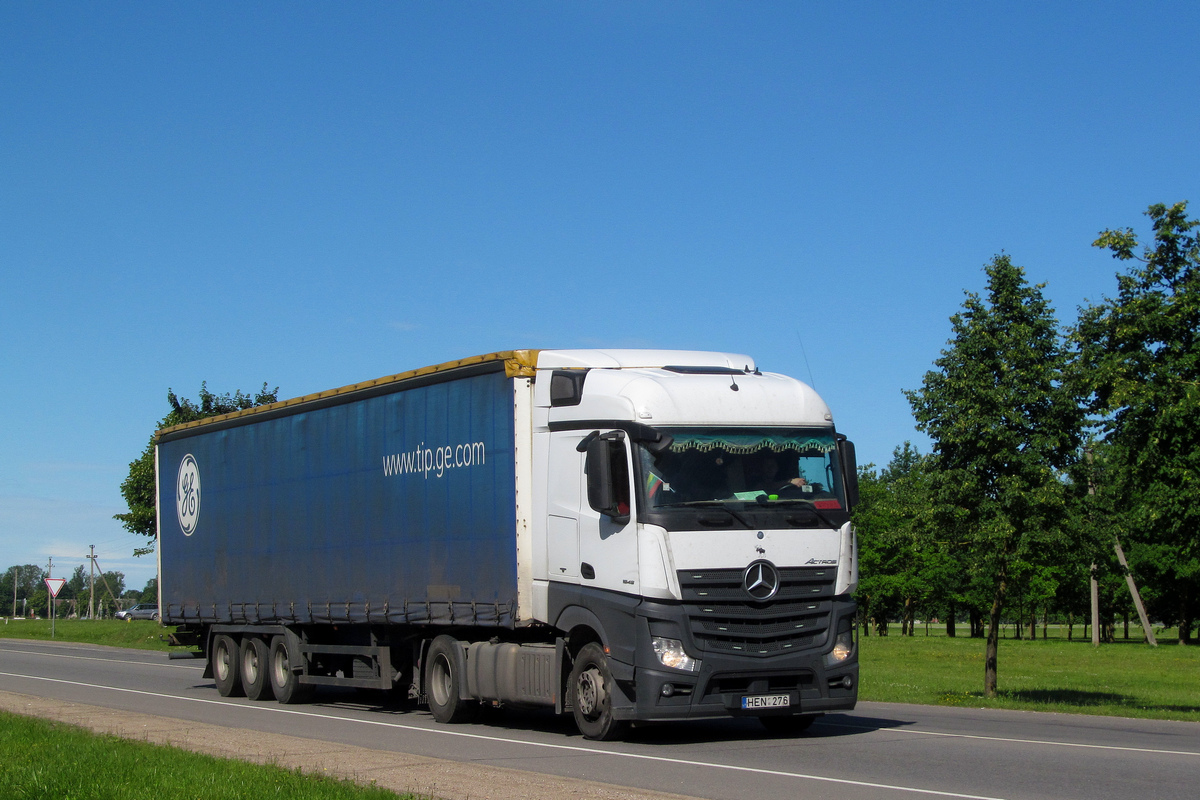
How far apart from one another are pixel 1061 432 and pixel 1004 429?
100 cm

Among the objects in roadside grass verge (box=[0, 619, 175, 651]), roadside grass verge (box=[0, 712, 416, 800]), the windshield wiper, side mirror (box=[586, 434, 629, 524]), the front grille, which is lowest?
roadside grass verge (box=[0, 619, 175, 651])

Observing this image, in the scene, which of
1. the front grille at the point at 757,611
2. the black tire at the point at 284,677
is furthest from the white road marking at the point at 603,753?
the front grille at the point at 757,611

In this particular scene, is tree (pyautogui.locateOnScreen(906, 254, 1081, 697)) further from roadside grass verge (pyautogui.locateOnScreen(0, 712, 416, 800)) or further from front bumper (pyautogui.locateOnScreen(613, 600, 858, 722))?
roadside grass verge (pyautogui.locateOnScreen(0, 712, 416, 800))

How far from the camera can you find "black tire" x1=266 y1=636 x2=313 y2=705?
61.8 ft

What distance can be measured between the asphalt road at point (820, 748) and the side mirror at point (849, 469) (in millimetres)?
2502

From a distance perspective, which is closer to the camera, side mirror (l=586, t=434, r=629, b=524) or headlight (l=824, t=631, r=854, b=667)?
side mirror (l=586, t=434, r=629, b=524)

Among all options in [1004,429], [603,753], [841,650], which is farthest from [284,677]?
[1004,429]

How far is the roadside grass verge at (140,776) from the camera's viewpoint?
30.4ft

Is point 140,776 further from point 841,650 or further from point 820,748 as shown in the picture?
point 841,650

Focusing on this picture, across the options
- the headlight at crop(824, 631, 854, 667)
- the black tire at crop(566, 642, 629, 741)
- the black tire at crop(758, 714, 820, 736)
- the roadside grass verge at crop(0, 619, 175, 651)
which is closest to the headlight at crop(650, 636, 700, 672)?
the black tire at crop(566, 642, 629, 741)

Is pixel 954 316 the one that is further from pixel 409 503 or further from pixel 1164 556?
pixel 1164 556

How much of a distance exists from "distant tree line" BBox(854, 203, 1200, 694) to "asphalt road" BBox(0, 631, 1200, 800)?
368 cm

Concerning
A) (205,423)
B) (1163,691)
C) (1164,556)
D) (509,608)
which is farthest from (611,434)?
(1164,556)

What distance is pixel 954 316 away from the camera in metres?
22.1
